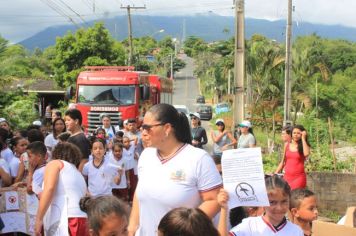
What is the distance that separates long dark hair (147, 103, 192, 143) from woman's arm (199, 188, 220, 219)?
44 centimetres

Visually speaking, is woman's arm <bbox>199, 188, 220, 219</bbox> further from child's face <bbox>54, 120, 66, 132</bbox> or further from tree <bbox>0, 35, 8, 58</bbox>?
tree <bbox>0, 35, 8, 58</bbox>

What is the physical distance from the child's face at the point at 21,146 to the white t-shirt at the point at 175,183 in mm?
4395

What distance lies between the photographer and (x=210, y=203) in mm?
3842

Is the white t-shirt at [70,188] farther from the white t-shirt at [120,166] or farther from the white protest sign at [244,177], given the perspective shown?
the white t-shirt at [120,166]

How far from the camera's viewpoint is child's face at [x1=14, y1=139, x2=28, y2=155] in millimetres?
8020

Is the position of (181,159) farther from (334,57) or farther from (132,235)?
(334,57)

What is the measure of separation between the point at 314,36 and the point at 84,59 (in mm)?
67258

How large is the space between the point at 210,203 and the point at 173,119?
2.16 feet

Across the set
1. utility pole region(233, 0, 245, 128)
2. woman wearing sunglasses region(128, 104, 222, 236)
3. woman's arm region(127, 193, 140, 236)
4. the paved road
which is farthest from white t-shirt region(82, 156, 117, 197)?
the paved road

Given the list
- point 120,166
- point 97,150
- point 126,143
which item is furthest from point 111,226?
point 126,143

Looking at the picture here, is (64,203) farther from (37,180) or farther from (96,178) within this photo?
(96,178)

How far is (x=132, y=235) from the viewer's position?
4.23 meters

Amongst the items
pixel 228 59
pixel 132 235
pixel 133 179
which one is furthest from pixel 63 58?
pixel 132 235

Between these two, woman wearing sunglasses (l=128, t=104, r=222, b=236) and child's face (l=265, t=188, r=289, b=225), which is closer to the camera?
child's face (l=265, t=188, r=289, b=225)
